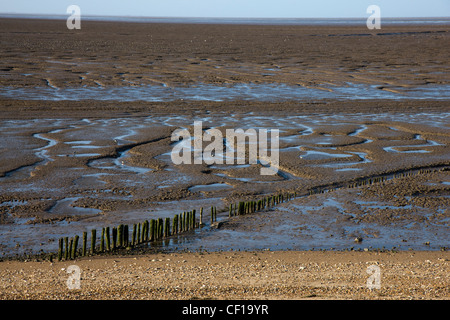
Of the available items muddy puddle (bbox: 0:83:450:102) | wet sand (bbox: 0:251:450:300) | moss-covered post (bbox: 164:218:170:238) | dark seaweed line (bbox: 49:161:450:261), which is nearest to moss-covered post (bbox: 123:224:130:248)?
dark seaweed line (bbox: 49:161:450:261)

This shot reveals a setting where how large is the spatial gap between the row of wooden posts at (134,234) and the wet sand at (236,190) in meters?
0.25

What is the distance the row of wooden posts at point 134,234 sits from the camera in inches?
343

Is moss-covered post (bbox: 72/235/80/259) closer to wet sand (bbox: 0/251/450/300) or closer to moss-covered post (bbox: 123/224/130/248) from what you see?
wet sand (bbox: 0/251/450/300)

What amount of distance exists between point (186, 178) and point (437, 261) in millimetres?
5762

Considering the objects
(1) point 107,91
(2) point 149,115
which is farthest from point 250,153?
(1) point 107,91

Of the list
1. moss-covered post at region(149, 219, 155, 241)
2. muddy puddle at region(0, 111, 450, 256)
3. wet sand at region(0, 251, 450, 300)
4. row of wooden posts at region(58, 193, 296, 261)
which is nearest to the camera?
wet sand at region(0, 251, 450, 300)

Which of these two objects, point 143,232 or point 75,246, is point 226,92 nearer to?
point 143,232

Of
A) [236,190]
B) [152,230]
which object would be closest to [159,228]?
[152,230]

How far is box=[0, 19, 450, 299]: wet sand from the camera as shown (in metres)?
7.71

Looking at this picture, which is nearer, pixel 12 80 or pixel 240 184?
pixel 240 184

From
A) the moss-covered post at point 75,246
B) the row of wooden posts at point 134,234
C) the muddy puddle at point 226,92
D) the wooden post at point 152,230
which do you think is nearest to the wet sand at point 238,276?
the moss-covered post at point 75,246

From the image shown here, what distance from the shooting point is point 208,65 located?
35.7 metres
